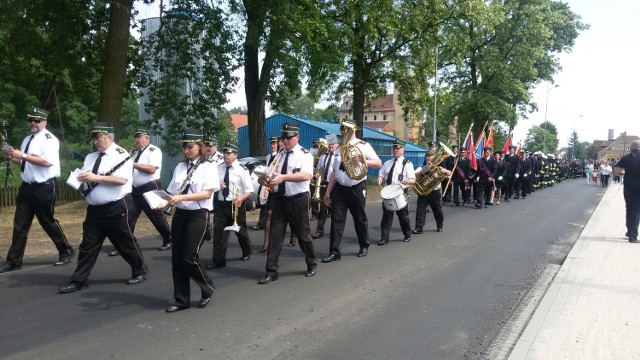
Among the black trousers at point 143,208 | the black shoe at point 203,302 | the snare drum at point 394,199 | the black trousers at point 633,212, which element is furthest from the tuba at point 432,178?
the black shoe at point 203,302

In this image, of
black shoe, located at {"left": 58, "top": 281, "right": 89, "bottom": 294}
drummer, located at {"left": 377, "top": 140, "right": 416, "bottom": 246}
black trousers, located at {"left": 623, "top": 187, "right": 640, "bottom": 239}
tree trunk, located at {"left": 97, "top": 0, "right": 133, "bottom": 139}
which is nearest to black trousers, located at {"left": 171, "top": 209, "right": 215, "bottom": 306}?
black shoe, located at {"left": 58, "top": 281, "right": 89, "bottom": 294}

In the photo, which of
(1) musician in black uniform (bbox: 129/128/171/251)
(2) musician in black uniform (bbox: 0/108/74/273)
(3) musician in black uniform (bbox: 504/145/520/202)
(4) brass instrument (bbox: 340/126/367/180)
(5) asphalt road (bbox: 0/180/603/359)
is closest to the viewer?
(5) asphalt road (bbox: 0/180/603/359)

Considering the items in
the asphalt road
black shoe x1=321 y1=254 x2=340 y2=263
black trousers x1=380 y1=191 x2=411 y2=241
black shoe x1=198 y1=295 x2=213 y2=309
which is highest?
black trousers x1=380 y1=191 x2=411 y2=241

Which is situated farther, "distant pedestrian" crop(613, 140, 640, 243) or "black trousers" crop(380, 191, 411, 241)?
"distant pedestrian" crop(613, 140, 640, 243)

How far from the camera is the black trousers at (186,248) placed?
5164 millimetres

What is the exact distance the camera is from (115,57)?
11.6 meters

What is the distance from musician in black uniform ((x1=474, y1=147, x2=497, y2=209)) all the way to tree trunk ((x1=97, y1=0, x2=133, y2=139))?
11162mm

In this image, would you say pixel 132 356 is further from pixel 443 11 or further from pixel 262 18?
pixel 443 11

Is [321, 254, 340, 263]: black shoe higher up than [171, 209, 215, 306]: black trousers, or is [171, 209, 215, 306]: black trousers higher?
[171, 209, 215, 306]: black trousers

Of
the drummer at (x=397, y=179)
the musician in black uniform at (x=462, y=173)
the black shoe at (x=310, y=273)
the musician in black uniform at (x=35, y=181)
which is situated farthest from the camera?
the musician in black uniform at (x=462, y=173)

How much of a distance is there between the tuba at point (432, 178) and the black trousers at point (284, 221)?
14.9 ft

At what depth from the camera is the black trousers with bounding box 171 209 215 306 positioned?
5164 millimetres

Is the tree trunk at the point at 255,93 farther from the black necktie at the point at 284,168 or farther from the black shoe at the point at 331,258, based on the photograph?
the black necktie at the point at 284,168

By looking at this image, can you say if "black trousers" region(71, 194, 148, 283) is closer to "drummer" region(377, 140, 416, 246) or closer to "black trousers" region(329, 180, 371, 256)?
"black trousers" region(329, 180, 371, 256)
